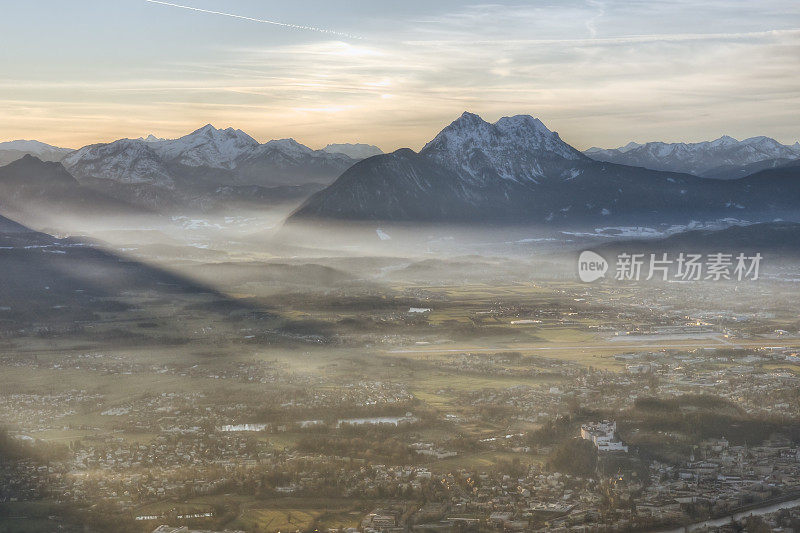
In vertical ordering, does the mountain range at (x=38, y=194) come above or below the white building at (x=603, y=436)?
above

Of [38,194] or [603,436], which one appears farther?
[38,194]

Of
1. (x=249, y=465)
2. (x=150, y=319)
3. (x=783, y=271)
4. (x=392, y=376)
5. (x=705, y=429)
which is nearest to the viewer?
(x=249, y=465)

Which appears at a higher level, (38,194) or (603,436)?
(38,194)

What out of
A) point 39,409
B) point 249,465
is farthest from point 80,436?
point 249,465

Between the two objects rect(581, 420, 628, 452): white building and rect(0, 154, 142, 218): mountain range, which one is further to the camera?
rect(0, 154, 142, 218): mountain range

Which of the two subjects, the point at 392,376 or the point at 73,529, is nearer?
the point at 73,529

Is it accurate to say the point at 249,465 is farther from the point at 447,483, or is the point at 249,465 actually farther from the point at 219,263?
the point at 219,263

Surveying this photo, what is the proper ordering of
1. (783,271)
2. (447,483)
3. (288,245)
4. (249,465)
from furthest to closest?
1. (288,245)
2. (783,271)
3. (249,465)
4. (447,483)

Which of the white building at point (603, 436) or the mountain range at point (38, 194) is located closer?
the white building at point (603, 436)

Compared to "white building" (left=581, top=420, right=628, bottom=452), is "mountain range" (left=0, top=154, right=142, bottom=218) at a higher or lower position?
higher

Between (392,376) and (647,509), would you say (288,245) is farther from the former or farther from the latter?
(647,509)
